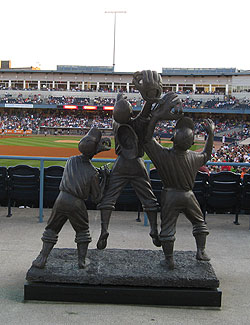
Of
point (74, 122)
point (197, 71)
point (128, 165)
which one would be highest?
point (197, 71)

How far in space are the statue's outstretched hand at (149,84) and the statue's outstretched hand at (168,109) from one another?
0.10 metres

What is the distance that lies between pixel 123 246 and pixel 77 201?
2.06m

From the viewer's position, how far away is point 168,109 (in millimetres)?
4570

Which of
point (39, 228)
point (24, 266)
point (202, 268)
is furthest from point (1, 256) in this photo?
point (202, 268)

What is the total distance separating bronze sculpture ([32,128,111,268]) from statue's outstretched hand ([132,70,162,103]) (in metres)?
0.79

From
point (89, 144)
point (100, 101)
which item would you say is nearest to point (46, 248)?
point (89, 144)

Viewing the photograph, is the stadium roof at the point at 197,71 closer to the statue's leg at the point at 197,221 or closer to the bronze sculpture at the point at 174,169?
the bronze sculpture at the point at 174,169

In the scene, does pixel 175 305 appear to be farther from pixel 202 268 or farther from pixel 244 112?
pixel 244 112

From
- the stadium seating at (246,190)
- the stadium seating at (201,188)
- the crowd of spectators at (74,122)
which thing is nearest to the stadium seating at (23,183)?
the stadium seating at (201,188)

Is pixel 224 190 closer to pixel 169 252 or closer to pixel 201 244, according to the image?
pixel 201 244

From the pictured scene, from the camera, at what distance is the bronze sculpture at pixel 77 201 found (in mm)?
4375

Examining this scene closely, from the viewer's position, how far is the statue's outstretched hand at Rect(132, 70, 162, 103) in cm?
461

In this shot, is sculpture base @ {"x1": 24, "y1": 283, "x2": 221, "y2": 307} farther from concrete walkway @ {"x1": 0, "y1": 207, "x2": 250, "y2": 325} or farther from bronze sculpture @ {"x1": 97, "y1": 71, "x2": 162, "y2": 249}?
bronze sculpture @ {"x1": 97, "y1": 71, "x2": 162, "y2": 249}

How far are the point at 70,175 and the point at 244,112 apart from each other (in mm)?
56091
